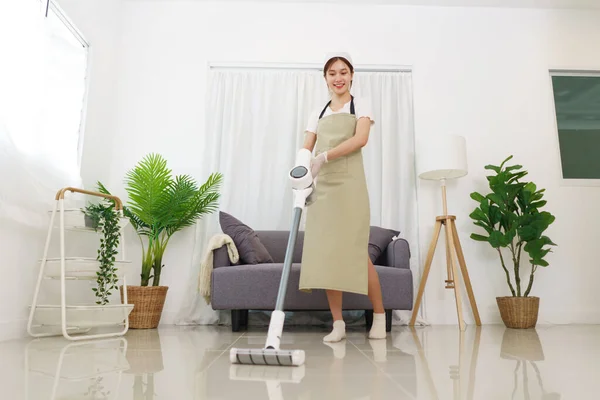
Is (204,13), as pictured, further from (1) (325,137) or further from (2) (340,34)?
(1) (325,137)

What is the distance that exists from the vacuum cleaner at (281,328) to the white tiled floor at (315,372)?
0.04m

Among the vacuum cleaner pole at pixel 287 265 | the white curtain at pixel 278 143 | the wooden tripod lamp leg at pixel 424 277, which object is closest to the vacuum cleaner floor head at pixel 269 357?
the vacuum cleaner pole at pixel 287 265

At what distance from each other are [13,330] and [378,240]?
7.74ft

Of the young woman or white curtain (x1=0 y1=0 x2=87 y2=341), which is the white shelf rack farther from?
the young woman

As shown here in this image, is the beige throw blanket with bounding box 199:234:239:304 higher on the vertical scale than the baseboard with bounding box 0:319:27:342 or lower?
higher

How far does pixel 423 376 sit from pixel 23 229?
2302 mm

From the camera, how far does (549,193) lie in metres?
3.96

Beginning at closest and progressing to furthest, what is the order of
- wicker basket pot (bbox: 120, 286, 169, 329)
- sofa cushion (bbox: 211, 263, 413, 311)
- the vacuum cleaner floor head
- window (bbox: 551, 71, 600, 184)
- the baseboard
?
the vacuum cleaner floor head < the baseboard < sofa cushion (bbox: 211, 263, 413, 311) < wicker basket pot (bbox: 120, 286, 169, 329) < window (bbox: 551, 71, 600, 184)

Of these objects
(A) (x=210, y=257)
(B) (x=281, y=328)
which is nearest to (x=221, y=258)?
(A) (x=210, y=257)

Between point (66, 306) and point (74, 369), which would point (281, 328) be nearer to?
point (74, 369)

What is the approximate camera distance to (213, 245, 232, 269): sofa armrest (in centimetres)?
318

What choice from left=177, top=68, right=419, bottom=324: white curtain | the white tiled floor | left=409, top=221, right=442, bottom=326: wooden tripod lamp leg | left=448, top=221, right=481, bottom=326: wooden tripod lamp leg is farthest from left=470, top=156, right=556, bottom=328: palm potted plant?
the white tiled floor

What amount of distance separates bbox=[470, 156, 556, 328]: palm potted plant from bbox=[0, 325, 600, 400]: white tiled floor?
4.03 feet

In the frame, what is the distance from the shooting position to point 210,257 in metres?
3.26
